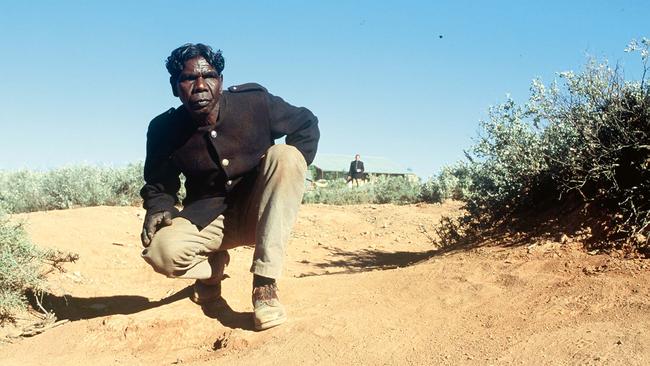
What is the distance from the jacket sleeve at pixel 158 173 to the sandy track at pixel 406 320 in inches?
25.7

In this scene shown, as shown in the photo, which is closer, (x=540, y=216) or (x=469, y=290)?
(x=469, y=290)

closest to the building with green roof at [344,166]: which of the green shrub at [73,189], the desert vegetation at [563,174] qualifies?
the green shrub at [73,189]

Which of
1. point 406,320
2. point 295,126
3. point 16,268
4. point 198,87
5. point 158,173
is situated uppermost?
point 198,87

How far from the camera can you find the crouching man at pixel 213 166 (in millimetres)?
3383

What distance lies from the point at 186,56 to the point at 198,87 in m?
0.22

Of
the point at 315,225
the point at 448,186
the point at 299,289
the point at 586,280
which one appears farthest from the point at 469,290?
the point at 448,186

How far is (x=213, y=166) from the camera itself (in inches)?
140

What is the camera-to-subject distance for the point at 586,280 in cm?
312

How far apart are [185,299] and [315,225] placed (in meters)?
5.58

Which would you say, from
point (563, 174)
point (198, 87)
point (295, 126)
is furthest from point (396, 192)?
point (198, 87)

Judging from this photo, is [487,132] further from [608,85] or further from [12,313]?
[12,313]

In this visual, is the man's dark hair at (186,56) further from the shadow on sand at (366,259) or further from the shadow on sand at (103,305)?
the shadow on sand at (366,259)

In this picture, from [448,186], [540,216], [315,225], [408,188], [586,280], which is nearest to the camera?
[586,280]

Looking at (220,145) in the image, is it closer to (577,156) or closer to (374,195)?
(577,156)
